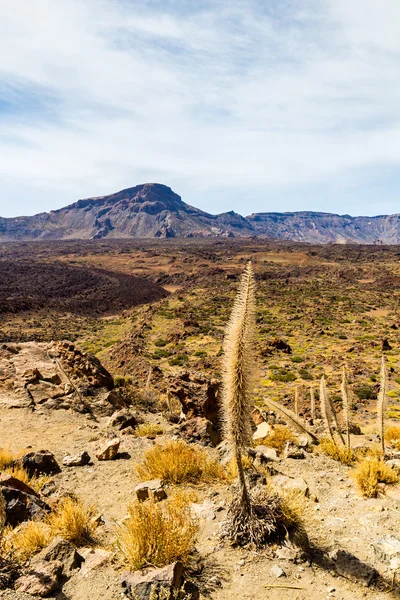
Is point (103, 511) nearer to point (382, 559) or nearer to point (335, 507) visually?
point (335, 507)

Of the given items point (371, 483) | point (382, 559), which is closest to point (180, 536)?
point (382, 559)

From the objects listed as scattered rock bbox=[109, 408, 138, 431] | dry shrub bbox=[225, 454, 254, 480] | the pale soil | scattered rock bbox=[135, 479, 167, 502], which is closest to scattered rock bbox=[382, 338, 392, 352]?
the pale soil

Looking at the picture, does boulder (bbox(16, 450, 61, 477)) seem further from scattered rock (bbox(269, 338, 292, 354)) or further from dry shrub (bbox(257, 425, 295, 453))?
scattered rock (bbox(269, 338, 292, 354))

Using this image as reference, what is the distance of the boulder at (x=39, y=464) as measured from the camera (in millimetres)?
6160

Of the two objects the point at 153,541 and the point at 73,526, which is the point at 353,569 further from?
the point at 73,526

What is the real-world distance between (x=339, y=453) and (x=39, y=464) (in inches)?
212

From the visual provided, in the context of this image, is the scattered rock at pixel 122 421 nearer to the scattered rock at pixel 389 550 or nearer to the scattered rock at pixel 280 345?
the scattered rock at pixel 389 550

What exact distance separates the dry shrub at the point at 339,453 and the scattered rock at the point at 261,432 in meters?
1.48

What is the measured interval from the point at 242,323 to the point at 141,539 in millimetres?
2259

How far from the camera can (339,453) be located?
22.7ft

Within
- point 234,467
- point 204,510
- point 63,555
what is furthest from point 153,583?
point 234,467

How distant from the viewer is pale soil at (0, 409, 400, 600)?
343 centimetres

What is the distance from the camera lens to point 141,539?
136 inches

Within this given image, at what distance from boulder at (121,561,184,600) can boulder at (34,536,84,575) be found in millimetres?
673
